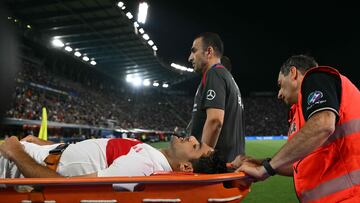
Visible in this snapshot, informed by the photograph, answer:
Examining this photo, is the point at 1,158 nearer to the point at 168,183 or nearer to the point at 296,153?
the point at 168,183

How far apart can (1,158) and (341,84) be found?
2.88 m

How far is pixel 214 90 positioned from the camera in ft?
12.6

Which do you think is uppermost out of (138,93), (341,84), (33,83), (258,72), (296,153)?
(258,72)

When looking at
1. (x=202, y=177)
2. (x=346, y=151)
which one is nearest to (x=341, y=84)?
(x=346, y=151)

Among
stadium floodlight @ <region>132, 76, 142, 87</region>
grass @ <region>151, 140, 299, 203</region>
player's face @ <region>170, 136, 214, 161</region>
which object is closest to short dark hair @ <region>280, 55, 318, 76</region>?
player's face @ <region>170, 136, 214, 161</region>

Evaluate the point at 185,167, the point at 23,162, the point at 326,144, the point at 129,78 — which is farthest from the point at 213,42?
the point at 129,78

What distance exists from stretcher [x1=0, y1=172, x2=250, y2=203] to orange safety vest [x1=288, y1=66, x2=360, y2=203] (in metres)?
0.63

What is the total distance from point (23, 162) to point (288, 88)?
2.17m

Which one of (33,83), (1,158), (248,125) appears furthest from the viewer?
(248,125)

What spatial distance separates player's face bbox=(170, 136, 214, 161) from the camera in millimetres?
2947

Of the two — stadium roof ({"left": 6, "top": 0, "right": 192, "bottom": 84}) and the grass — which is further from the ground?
stadium roof ({"left": 6, "top": 0, "right": 192, "bottom": 84})

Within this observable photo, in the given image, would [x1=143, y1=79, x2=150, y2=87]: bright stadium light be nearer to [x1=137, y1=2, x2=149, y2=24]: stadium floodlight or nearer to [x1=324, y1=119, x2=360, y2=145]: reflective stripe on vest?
[x1=137, y1=2, x2=149, y2=24]: stadium floodlight

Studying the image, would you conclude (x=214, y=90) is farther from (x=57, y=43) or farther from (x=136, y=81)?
(x=136, y=81)

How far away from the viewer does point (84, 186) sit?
207 centimetres
